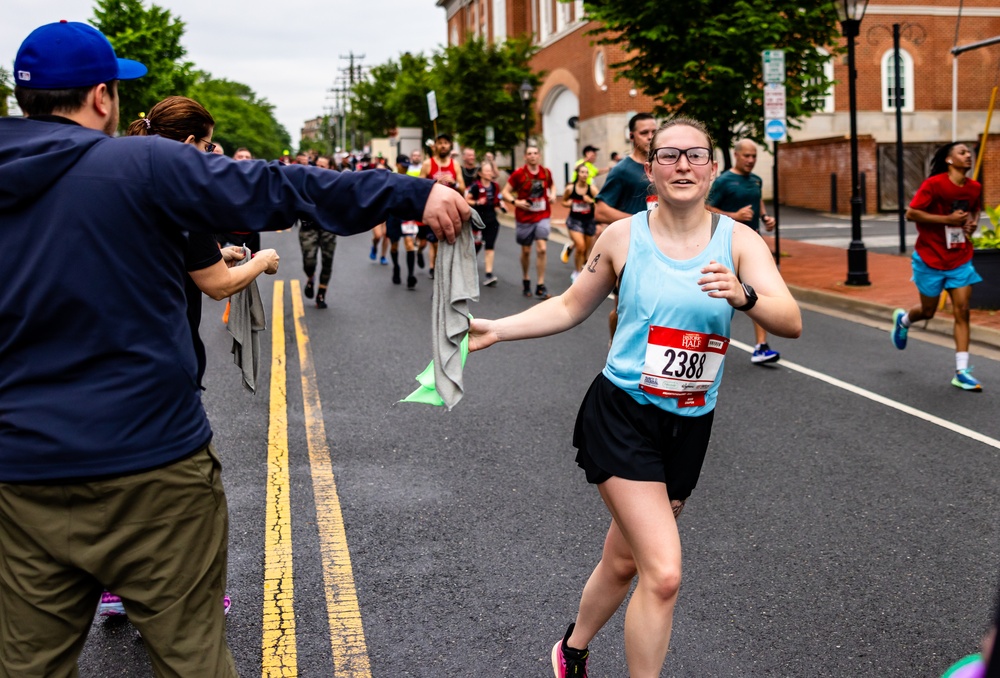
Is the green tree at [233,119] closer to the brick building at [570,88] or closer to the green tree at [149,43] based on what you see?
the green tree at [149,43]

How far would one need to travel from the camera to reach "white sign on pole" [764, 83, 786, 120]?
15.8 m

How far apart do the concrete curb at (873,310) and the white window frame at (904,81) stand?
30065 mm

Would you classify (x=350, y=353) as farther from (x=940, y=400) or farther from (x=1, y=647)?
(x=1, y=647)

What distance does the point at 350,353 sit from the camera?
1022cm

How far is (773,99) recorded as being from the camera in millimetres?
15820

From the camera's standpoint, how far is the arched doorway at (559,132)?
45125mm

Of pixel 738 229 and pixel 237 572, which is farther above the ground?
pixel 738 229

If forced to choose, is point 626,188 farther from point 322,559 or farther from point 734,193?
point 322,559

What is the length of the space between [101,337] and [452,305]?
100 cm

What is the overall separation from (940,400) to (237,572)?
573 cm

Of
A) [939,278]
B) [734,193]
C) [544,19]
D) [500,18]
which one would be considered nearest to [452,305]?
[939,278]

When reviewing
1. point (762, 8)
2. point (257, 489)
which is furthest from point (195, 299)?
point (762, 8)

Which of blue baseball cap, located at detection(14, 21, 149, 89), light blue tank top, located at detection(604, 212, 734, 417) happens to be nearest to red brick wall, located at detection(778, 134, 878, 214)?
light blue tank top, located at detection(604, 212, 734, 417)

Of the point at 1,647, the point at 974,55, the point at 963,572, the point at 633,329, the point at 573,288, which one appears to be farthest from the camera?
the point at 974,55
